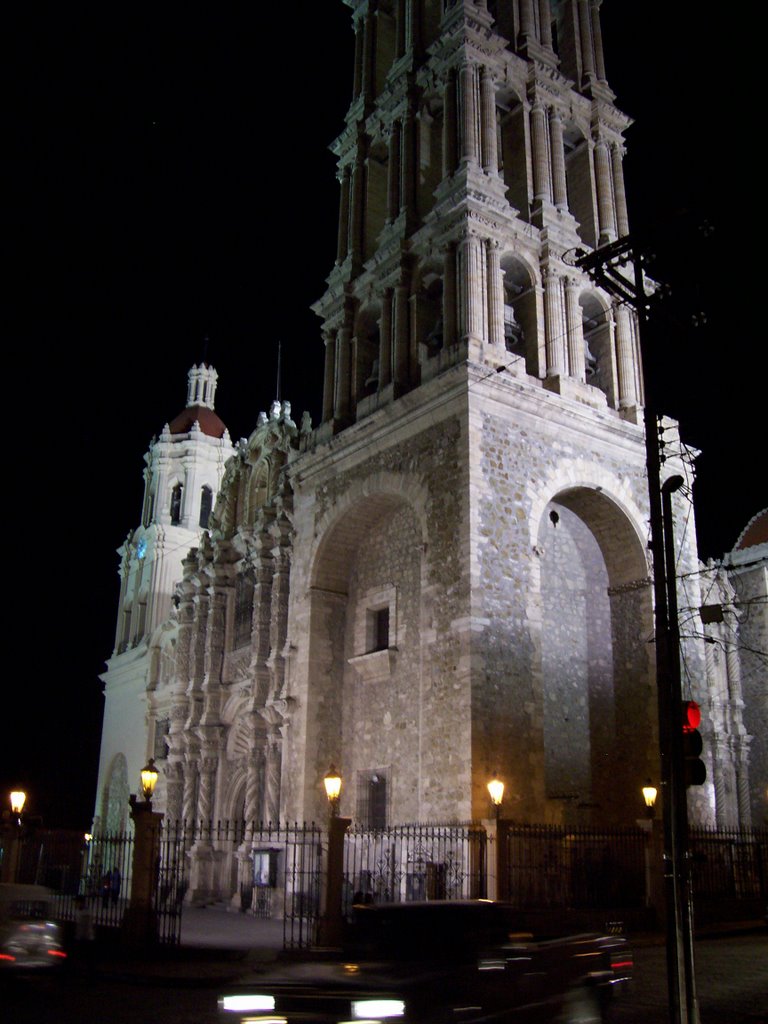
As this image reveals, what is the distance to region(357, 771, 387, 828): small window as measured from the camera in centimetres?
2091

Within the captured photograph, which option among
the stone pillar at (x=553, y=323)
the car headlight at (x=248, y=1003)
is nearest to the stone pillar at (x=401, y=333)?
the stone pillar at (x=553, y=323)

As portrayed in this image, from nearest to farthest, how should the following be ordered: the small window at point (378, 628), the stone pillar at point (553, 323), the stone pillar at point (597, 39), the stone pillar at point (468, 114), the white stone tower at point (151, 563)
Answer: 1. the stone pillar at point (553, 323)
2. the small window at point (378, 628)
3. the stone pillar at point (468, 114)
4. the stone pillar at point (597, 39)
5. the white stone tower at point (151, 563)

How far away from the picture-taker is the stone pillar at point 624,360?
23.3 metres

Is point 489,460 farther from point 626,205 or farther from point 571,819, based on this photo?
point 626,205

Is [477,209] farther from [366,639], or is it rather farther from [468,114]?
[366,639]

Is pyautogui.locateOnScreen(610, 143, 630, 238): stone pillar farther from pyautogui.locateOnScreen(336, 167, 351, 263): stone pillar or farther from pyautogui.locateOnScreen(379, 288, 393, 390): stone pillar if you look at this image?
pyautogui.locateOnScreen(336, 167, 351, 263): stone pillar

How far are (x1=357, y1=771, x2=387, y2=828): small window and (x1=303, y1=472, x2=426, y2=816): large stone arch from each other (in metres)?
0.10

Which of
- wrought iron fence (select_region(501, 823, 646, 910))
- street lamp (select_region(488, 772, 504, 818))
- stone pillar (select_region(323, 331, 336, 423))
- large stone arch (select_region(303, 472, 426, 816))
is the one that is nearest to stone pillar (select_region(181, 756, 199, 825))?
large stone arch (select_region(303, 472, 426, 816))

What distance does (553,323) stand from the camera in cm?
2264

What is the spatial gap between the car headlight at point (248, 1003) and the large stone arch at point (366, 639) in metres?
12.8

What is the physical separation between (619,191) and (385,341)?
27.4ft

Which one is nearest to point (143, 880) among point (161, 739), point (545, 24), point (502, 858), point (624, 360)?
point (502, 858)

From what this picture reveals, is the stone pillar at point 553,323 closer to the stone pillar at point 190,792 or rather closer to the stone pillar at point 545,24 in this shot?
the stone pillar at point 545,24

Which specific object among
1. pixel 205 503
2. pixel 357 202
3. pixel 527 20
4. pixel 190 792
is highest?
pixel 527 20
